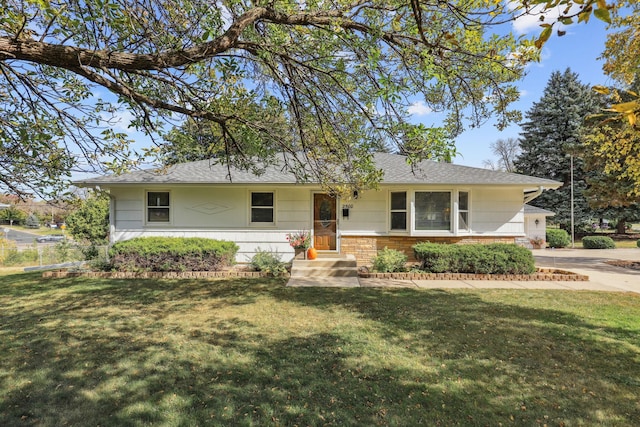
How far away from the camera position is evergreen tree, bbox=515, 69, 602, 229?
81.3 ft

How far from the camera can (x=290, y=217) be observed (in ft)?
35.7

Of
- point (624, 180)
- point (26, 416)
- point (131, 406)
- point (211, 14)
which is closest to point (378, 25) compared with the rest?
point (211, 14)

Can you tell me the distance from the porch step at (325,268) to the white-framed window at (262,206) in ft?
7.04

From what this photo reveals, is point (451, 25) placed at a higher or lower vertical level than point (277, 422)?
higher

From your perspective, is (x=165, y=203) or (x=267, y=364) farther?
(x=165, y=203)

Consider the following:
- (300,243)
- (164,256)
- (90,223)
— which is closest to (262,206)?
(300,243)

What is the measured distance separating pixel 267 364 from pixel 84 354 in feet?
7.48

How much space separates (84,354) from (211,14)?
451cm

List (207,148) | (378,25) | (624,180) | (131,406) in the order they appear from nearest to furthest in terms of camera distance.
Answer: (131,406), (378,25), (207,148), (624,180)

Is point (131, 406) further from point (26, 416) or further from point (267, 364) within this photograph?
point (267, 364)

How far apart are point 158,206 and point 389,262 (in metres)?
7.82

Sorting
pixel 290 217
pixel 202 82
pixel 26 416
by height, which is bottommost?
pixel 26 416

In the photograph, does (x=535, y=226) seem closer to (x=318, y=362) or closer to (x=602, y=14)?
(x=318, y=362)

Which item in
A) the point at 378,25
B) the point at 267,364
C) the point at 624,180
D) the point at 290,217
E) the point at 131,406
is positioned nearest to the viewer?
the point at 131,406
